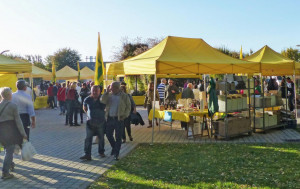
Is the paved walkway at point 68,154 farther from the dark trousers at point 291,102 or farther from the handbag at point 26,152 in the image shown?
the dark trousers at point 291,102

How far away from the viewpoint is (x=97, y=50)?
9.73 metres

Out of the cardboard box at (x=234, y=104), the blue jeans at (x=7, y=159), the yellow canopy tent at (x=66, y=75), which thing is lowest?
the blue jeans at (x=7, y=159)

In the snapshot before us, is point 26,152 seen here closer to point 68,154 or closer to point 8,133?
point 8,133

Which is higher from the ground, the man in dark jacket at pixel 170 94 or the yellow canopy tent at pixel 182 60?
the yellow canopy tent at pixel 182 60

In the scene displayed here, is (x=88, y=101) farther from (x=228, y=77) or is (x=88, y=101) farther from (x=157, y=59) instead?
(x=228, y=77)

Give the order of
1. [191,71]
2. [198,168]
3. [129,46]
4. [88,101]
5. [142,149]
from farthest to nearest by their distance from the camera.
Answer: [129,46], [191,71], [142,149], [88,101], [198,168]

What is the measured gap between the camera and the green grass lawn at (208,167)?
514 centimetres

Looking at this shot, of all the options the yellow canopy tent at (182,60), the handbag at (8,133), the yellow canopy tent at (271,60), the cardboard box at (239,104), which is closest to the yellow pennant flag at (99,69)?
the yellow canopy tent at (182,60)

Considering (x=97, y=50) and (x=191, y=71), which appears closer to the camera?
(x=97, y=50)

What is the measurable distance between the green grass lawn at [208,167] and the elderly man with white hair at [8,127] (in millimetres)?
1700

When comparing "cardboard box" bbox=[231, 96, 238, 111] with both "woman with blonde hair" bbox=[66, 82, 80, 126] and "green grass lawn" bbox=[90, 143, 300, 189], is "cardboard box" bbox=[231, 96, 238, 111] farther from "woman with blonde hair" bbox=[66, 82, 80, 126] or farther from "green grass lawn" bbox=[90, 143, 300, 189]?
"woman with blonde hair" bbox=[66, 82, 80, 126]

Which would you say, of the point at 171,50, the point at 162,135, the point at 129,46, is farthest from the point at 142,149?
the point at 129,46

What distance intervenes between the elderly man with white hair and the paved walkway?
47 centimetres

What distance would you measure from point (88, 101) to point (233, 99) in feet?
15.7
